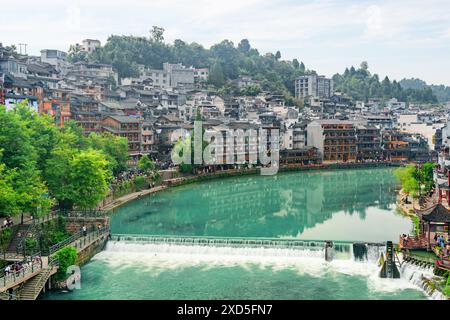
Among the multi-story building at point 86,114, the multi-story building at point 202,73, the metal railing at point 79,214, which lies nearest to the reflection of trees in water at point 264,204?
the metal railing at point 79,214

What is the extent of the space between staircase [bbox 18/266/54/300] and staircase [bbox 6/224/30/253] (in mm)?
1711

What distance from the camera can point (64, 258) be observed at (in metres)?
13.6

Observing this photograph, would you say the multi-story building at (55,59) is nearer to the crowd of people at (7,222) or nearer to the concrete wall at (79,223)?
the concrete wall at (79,223)

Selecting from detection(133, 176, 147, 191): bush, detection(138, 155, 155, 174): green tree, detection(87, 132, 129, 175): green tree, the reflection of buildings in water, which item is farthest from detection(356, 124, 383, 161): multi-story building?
detection(87, 132, 129, 175): green tree

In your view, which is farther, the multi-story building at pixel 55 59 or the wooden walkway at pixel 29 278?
the multi-story building at pixel 55 59

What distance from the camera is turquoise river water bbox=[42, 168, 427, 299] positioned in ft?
42.4

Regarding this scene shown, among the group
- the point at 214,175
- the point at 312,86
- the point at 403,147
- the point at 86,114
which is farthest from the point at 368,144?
the point at 86,114

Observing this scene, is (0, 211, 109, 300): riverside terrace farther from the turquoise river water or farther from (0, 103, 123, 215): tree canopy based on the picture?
(0, 103, 123, 215): tree canopy

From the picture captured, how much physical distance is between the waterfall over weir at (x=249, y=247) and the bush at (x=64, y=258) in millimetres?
3269

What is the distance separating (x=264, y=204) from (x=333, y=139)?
20.6 m

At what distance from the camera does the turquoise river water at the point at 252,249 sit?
12922mm

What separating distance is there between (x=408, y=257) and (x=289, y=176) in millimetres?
25421
